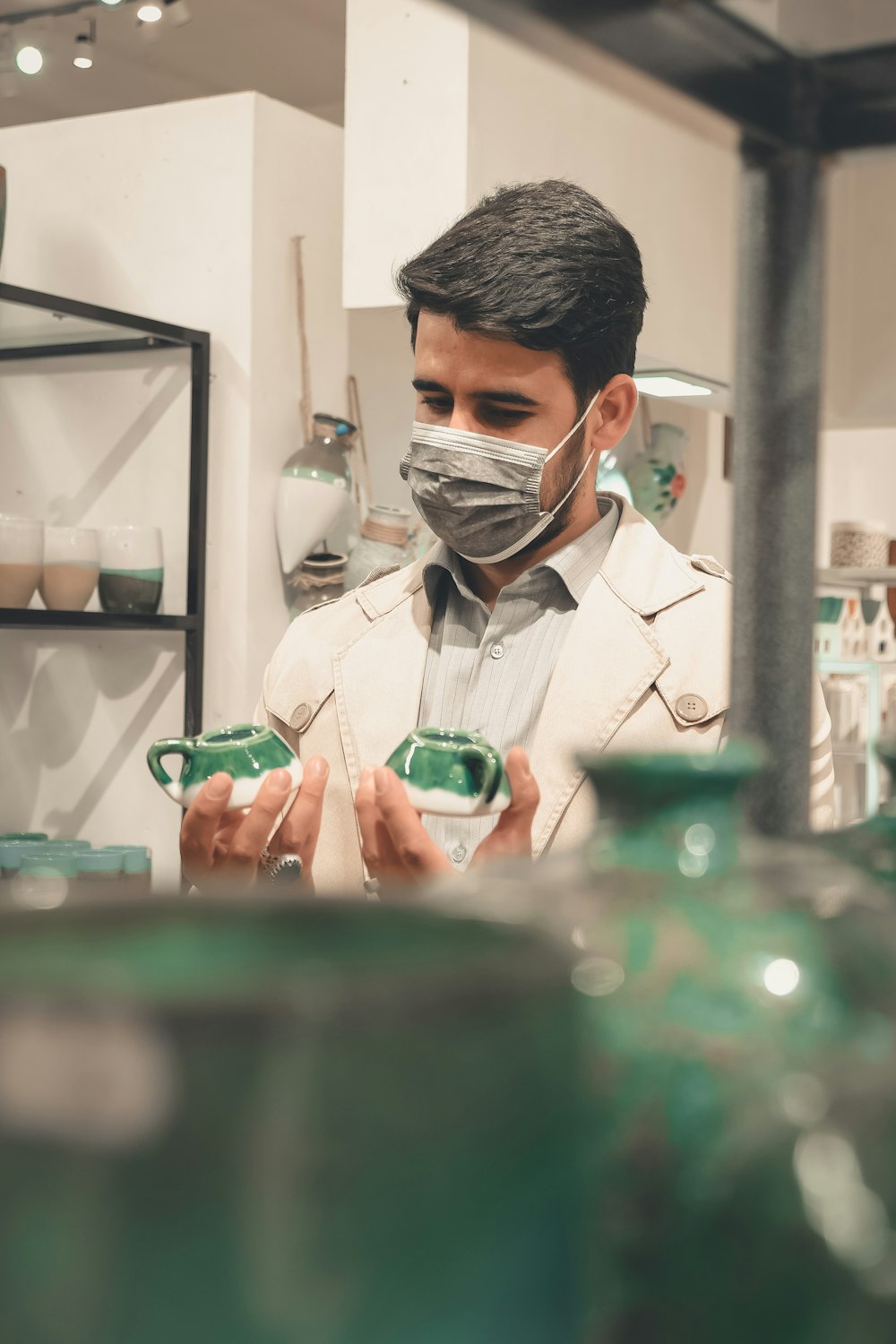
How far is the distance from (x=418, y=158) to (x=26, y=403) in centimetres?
140

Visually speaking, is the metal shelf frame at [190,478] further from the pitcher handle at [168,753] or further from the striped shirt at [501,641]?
the pitcher handle at [168,753]

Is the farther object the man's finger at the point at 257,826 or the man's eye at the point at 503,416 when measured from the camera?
the man's eye at the point at 503,416

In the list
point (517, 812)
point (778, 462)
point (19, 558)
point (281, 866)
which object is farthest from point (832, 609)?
point (778, 462)

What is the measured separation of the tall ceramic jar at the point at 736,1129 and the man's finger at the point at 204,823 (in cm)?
93

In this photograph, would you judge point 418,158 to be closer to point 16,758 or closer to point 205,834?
point 16,758

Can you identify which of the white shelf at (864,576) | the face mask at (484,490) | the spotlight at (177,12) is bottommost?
the face mask at (484,490)

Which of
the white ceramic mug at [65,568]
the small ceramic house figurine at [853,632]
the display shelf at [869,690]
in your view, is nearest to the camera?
the white ceramic mug at [65,568]

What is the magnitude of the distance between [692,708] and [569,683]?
0.14 meters

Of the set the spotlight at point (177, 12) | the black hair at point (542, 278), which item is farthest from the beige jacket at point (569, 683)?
the spotlight at point (177, 12)

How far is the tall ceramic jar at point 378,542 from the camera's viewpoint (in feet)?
11.6

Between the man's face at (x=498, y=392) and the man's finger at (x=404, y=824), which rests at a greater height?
the man's face at (x=498, y=392)

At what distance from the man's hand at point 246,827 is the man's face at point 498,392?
1.82 ft

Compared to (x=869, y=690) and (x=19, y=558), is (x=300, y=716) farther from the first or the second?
(x=869, y=690)

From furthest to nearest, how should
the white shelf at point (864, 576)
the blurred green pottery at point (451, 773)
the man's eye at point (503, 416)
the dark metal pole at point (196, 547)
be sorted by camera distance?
1. the white shelf at point (864, 576)
2. the dark metal pole at point (196, 547)
3. the man's eye at point (503, 416)
4. the blurred green pottery at point (451, 773)
